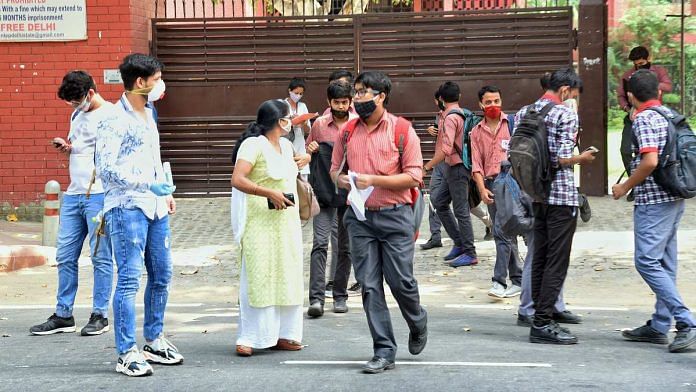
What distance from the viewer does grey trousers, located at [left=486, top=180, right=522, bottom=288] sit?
9.98 meters

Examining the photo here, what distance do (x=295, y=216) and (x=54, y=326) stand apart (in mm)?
2217

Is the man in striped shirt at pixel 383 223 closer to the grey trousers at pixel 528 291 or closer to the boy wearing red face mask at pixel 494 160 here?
the grey trousers at pixel 528 291

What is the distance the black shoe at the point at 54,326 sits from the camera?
343 inches

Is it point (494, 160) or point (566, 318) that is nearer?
point (566, 318)

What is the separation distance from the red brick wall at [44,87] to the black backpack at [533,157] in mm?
8670

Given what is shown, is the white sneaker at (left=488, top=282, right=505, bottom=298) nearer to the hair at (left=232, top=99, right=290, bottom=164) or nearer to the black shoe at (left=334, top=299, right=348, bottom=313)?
the black shoe at (left=334, top=299, right=348, bottom=313)

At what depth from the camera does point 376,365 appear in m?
7.12

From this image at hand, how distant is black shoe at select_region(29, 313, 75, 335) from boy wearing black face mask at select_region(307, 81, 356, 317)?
1901 millimetres

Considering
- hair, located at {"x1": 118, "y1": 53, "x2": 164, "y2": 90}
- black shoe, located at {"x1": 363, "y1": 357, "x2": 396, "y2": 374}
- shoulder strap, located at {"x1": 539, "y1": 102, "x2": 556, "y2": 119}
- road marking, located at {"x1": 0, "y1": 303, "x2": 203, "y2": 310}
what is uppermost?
hair, located at {"x1": 118, "y1": 53, "x2": 164, "y2": 90}

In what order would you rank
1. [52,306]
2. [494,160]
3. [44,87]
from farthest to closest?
[44,87], [494,160], [52,306]

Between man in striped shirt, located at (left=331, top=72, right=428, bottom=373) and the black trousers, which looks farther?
the black trousers

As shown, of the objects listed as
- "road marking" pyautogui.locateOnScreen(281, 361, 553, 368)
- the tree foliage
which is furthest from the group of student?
the tree foliage

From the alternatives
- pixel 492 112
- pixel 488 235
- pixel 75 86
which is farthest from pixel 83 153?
→ pixel 488 235

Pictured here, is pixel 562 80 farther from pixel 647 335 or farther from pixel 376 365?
pixel 376 365
